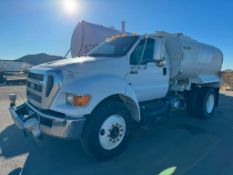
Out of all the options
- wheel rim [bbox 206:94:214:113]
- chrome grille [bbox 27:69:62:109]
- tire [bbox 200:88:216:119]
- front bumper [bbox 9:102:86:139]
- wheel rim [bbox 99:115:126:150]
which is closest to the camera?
front bumper [bbox 9:102:86:139]

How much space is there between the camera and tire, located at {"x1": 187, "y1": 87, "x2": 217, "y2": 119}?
7.02 metres

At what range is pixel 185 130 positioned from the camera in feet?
18.6

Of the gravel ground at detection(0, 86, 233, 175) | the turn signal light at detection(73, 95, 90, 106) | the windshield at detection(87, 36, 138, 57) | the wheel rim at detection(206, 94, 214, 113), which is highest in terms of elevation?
A: the windshield at detection(87, 36, 138, 57)

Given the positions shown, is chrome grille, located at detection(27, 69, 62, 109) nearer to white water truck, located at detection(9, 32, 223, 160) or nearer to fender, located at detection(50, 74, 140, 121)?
white water truck, located at detection(9, 32, 223, 160)

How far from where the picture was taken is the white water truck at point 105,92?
11.1 ft

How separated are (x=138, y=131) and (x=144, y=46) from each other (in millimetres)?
2185

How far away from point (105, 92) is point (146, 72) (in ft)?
5.08

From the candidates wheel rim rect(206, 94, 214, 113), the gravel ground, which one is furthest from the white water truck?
wheel rim rect(206, 94, 214, 113)

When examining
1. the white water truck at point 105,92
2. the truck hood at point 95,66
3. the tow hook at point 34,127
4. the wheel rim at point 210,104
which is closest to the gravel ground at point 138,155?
the white water truck at point 105,92

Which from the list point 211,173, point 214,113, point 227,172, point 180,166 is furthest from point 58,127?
point 214,113

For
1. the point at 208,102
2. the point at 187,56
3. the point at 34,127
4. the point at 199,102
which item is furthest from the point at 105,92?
the point at 208,102

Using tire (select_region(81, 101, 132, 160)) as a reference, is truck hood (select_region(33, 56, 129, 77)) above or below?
above

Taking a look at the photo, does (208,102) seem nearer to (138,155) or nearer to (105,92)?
(138,155)

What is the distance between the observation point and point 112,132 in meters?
3.87
